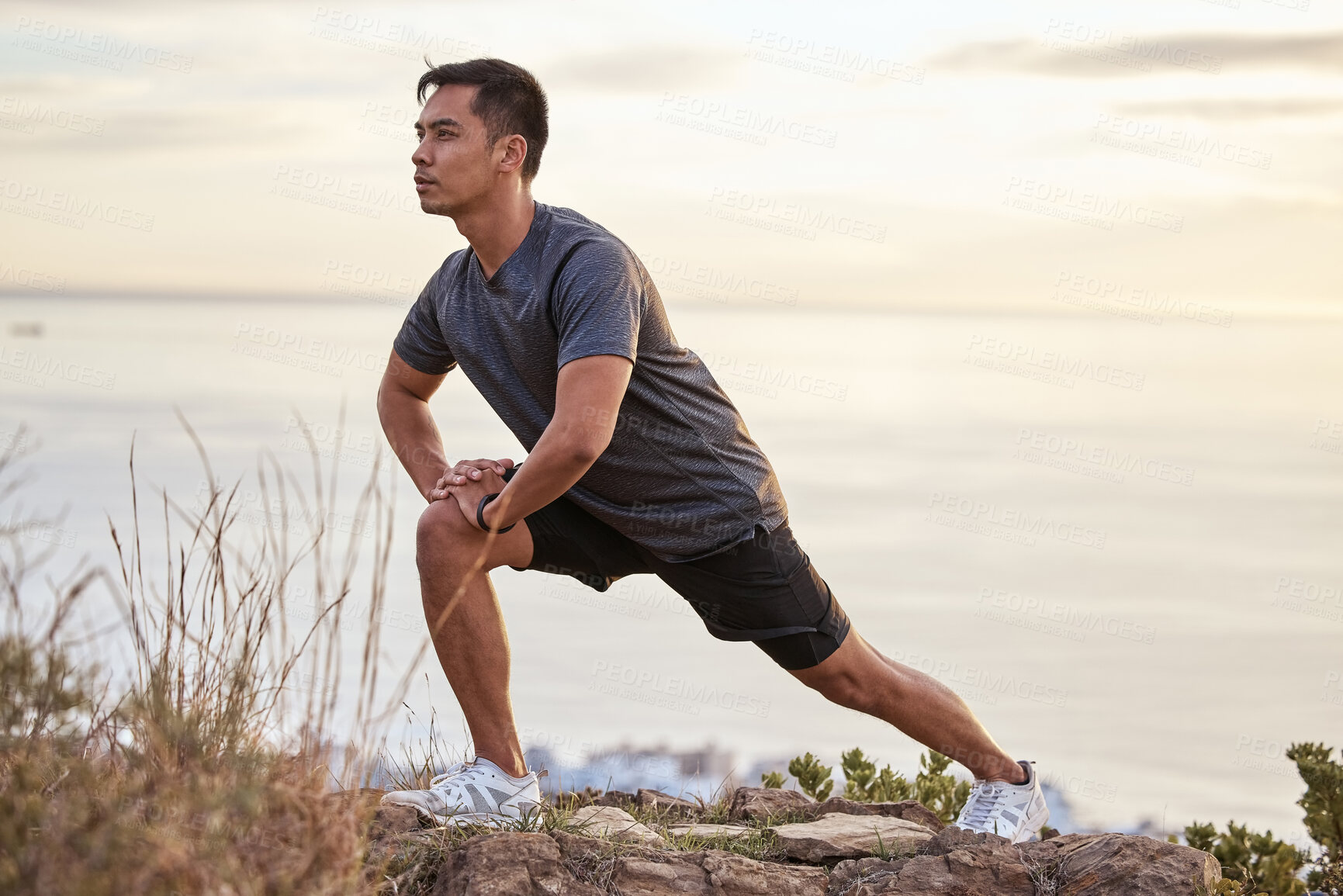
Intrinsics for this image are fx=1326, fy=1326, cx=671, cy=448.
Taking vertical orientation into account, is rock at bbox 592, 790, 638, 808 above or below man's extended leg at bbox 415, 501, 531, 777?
below

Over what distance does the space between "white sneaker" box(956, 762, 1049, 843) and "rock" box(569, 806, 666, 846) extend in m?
1.01

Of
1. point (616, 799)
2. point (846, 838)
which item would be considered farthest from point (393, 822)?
point (846, 838)

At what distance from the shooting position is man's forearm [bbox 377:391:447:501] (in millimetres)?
4383

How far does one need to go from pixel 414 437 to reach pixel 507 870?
165cm

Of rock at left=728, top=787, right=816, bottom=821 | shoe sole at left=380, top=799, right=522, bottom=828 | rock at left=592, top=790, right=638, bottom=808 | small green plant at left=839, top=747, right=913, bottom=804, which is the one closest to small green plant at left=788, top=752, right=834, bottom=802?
small green plant at left=839, top=747, right=913, bottom=804

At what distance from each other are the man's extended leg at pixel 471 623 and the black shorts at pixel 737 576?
0.19 metres

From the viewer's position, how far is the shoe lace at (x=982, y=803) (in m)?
4.20

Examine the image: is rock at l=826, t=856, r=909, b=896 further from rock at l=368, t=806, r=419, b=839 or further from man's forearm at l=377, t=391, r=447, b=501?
man's forearm at l=377, t=391, r=447, b=501

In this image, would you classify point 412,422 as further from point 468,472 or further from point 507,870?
point 507,870

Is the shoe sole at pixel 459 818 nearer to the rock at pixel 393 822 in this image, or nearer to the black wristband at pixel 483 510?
the rock at pixel 393 822

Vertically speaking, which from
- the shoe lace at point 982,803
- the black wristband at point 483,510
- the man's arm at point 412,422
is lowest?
the shoe lace at point 982,803

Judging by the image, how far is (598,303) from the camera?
11.8 ft

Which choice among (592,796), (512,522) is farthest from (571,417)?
(592,796)

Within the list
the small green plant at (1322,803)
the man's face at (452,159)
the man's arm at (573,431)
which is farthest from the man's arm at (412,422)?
the small green plant at (1322,803)
